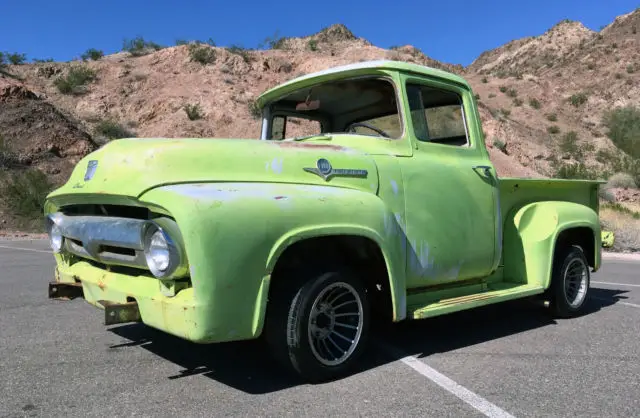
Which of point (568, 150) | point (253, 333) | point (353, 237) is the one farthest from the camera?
point (568, 150)

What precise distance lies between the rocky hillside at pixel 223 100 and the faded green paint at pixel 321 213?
18018mm

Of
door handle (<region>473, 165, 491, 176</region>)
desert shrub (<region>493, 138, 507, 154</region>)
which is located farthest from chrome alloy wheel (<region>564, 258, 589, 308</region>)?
desert shrub (<region>493, 138, 507, 154</region>)

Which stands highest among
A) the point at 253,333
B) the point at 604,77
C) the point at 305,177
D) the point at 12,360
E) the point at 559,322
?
the point at 604,77

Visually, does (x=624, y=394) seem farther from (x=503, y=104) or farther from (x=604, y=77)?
(x=604, y=77)

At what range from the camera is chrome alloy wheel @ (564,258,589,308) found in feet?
19.7

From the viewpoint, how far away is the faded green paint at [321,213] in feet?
10.4

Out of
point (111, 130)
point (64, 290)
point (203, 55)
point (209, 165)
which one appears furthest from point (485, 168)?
point (203, 55)

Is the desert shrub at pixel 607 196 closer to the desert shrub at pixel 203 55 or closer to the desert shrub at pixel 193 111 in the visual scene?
the desert shrub at pixel 193 111

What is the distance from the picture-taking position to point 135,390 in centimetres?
358

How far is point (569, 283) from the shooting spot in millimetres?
6004

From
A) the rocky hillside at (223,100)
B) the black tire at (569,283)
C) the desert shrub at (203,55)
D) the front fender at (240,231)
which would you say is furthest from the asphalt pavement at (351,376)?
the desert shrub at (203,55)

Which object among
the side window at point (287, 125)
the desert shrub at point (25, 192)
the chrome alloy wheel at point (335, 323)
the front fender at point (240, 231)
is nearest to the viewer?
the front fender at point (240, 231)

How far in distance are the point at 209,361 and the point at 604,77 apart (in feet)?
169

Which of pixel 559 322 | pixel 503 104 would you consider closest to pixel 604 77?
pixel 503 104
